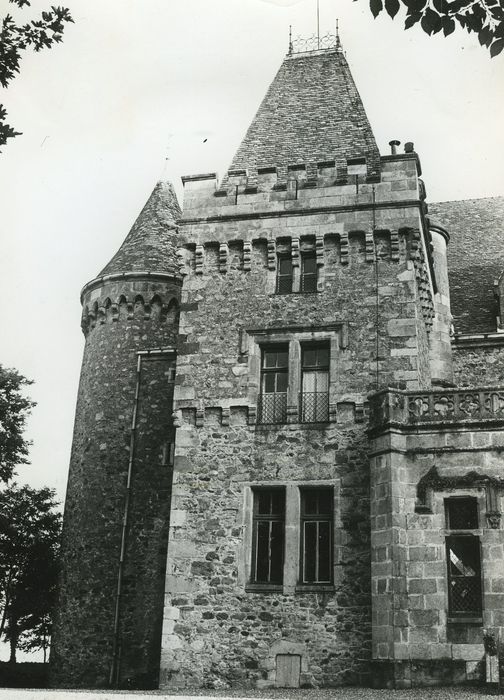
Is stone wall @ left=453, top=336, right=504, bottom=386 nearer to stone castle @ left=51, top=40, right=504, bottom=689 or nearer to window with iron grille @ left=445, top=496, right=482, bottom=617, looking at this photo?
stone castle @ left=51, top=40, right=504, bottom=689

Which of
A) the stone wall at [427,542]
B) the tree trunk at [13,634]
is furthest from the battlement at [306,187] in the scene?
the tree trunk at [13,634]

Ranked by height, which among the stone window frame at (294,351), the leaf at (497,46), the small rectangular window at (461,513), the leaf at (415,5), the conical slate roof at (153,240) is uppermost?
the conical slate roof at (153,240)

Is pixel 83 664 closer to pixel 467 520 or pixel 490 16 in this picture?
pixel 467 520

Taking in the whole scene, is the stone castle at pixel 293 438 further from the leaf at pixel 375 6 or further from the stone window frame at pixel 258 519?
the leaf at pixel 375 6

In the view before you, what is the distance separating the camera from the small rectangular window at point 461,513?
15.6 meters

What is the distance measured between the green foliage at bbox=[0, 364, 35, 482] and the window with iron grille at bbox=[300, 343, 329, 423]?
1046 centimetres

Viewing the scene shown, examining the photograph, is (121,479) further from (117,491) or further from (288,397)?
(288,397)

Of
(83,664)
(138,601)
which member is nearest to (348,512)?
(138,601)

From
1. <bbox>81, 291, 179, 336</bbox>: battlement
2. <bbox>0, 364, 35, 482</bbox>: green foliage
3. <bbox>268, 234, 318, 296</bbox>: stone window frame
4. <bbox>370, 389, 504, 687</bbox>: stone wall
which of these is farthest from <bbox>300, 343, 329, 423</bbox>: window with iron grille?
<bbox>0, 364, 35, 482</bbox>: green foliage

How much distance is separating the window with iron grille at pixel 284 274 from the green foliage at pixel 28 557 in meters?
12.8

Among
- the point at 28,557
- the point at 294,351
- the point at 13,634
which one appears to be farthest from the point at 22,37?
the point at 13,634

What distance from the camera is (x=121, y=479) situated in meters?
22.3

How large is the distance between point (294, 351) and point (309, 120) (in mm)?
6939

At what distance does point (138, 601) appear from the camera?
2091cm
